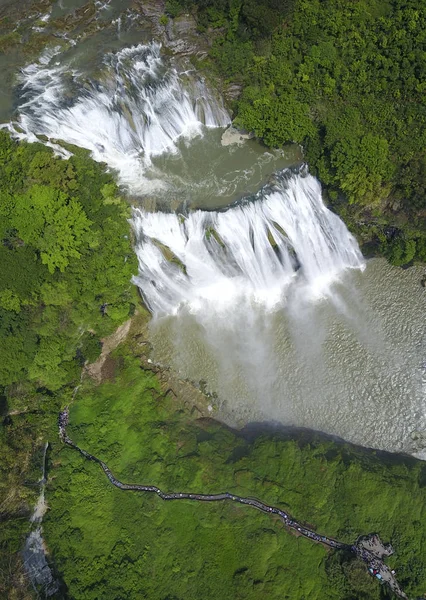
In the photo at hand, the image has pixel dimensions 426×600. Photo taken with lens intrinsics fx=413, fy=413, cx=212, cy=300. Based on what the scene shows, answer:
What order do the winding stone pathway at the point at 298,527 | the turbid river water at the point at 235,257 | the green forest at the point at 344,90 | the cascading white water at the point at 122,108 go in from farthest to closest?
1. the turbid river water at the point at 235,257
2. the cascading white water at the point at 122,108
3. the green forest at the point at 344,90
4. the winding stone pathway at the point at 298,527

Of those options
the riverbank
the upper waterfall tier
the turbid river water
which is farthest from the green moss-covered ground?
the upper waterfall tier

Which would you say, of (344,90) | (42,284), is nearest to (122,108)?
(42,284)

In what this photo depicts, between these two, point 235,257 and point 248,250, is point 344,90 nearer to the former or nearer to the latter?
point 248,250

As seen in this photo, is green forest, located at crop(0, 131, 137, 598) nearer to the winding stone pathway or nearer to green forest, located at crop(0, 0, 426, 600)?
green forest, located at crop(0, 0, 426, 600)

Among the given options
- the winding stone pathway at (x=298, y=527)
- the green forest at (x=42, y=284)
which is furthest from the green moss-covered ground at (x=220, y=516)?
the green forest at (x=42, y=284)

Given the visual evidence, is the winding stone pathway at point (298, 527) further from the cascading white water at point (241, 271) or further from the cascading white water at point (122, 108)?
the cascading white water at point (122, 108)

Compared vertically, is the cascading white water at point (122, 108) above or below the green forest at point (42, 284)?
above

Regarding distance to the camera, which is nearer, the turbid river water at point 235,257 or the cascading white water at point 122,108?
the cascading white water at point 122,108
